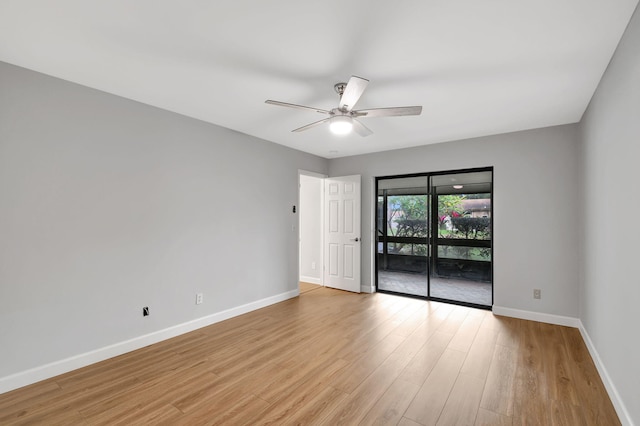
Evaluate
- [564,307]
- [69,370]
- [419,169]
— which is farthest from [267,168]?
[564,307]

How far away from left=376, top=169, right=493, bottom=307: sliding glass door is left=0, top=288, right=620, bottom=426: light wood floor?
121cm

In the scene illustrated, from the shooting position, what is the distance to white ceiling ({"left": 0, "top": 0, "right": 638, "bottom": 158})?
168 centimetres

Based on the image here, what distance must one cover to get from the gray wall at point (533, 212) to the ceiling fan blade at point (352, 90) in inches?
107

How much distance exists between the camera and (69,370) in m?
2.54

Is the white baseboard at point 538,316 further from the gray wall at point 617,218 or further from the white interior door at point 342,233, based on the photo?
the white interior door at point 342,233

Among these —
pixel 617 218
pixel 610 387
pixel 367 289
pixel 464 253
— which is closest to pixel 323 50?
pixel 617 218

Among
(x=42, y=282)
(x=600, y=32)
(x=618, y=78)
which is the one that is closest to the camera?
(x=600, y=32)

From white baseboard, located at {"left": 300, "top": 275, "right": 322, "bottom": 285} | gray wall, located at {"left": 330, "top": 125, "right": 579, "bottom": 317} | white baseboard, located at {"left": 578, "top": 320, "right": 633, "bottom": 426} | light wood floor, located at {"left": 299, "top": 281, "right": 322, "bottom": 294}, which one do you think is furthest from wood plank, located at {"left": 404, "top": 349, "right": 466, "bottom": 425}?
white baseboard, located at {"left": 300, "top": 275, "right": 322, "bottom": 285}

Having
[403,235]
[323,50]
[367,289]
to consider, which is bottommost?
[367,289]

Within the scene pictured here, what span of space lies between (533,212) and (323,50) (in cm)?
352

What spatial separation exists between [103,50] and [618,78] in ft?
11.9

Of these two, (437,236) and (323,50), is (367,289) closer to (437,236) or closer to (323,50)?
(437,236)

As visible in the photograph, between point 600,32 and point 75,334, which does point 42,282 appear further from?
point 600,32

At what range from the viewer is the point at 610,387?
2.18 metres
